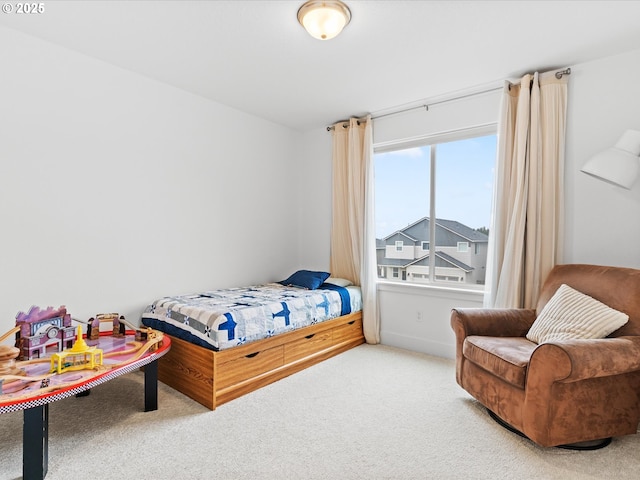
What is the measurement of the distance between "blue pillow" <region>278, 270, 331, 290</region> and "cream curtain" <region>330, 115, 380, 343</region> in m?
0.35

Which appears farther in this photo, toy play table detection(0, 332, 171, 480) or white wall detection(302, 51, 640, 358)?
white wall detection(302, 51, 640, 358)

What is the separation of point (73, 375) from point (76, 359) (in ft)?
0.42

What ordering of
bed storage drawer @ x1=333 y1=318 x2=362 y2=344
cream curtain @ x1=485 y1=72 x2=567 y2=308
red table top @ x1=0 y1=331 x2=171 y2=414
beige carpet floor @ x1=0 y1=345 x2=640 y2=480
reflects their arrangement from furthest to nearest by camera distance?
bed storage drawer @ x1=333 y1=318 x2=362 y2=344 < cream curtain @ x1=485 y1=72 x2=567 y2=308 < beige carpet floor @ x1=0 y1=345 x2=640 y2=480 < red table top @ x1=0 y1=331 x2=171 y2=414

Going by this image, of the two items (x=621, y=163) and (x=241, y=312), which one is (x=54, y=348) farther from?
(x=621, y=163)

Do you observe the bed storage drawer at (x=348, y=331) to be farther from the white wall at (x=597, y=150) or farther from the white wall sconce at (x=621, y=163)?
the white wall sconce at (x=621, y=163)

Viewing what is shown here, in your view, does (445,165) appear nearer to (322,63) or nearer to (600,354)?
(322,63)

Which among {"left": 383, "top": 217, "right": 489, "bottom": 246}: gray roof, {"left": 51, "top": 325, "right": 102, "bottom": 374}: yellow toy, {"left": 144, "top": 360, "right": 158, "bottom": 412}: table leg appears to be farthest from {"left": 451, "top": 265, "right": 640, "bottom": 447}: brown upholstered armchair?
{"left": 51, "top": 325, "right": 102, "bottom": 374}: yellow toy

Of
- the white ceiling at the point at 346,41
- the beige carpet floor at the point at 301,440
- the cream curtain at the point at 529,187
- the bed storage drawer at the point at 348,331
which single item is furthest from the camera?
the bed storage drawer at the point at 348,331

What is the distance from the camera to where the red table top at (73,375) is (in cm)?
154

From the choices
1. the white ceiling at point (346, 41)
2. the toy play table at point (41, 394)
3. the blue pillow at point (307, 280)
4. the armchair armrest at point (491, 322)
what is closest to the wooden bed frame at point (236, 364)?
the toy play table at point (41, 394)

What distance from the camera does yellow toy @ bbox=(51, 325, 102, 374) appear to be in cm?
184

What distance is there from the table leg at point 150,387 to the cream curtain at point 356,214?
2.21 m

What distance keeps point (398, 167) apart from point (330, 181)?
33.8 inches

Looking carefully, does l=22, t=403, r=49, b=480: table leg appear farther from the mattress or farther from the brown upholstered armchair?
the brown upholstered armchair
